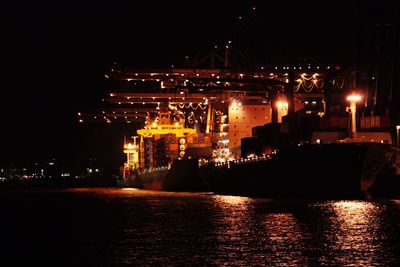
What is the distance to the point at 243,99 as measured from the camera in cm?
7350

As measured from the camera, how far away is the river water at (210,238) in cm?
2008

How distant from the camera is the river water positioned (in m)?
20.1

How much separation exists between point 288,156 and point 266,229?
76.2 feet

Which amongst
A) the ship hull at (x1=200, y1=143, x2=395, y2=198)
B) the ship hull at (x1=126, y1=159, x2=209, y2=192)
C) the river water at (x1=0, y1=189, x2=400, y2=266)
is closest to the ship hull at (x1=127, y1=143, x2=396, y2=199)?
the ship hull at (x1=200, y1=143, x2=395, y2=198)

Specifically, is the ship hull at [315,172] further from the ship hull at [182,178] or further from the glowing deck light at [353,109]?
the ship hull at [182,178]

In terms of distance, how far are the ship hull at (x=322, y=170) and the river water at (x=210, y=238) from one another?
694 centimetres

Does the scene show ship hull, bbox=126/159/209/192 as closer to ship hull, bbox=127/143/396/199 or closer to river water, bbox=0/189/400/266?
ship hull, bbox=127/143/396/199

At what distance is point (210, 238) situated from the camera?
2511cm

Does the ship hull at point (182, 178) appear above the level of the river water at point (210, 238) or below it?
above

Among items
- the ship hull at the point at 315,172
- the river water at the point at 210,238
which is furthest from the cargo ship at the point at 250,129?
the river water at the point at 210,238

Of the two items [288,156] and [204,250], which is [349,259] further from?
[288,156]

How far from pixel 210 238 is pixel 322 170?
2383 cm

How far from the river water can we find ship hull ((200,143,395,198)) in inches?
273

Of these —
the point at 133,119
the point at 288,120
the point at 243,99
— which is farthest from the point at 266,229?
the point at 133,119
